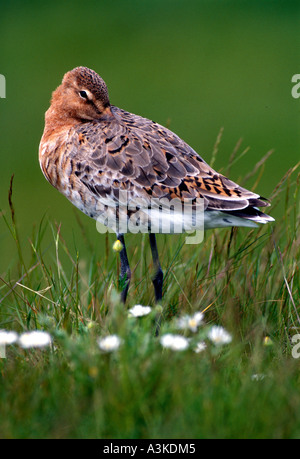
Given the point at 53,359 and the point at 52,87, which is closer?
the point at 53,359

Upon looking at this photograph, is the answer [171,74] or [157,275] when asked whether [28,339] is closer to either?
[157,275]

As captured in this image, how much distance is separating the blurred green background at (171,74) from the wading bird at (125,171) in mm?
5206

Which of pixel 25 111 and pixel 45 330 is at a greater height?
pixel 25 111

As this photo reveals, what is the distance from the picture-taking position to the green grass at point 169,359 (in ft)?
11.4

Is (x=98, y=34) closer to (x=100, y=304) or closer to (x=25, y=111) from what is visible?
(x=25, y=111)

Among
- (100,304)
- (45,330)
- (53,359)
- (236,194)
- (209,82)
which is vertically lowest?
(53,359)

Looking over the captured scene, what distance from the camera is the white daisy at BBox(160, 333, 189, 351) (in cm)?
381

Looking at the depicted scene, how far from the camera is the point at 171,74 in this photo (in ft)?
48.2

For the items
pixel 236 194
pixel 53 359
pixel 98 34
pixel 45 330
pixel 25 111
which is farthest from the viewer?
pixel 98 34

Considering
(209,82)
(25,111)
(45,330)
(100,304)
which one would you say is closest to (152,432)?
(45,330)

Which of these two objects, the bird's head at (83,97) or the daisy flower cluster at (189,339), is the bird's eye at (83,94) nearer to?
the bird's head at (83,97)

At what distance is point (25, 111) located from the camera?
13.2 meters

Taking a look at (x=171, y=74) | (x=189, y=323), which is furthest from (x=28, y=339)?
(x=171, y=74)
